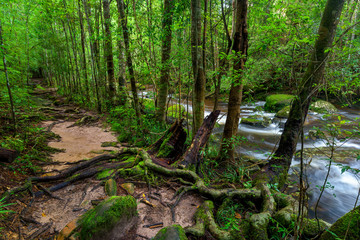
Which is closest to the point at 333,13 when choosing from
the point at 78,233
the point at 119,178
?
the point at 119,178

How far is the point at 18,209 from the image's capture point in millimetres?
3145

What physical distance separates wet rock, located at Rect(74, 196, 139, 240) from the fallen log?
9.81 feet

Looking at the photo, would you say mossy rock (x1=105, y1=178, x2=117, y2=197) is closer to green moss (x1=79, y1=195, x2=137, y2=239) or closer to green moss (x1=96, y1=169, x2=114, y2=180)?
green moss (x1=96, y1=169, x2=114, y2=180)

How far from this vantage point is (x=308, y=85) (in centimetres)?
488

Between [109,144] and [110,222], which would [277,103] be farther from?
[110,222]

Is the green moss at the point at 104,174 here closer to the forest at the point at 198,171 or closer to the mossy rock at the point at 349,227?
the forest at the point at 198,171

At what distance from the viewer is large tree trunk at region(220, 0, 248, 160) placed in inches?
180

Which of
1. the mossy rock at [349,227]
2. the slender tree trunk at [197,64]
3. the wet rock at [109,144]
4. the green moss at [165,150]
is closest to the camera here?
the mossy rock at [349,227]

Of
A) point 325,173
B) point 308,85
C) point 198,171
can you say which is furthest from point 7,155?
point 325,173

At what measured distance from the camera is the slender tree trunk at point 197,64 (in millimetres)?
5012

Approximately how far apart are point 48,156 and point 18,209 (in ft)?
8.41

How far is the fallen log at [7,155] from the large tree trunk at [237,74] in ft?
18.4

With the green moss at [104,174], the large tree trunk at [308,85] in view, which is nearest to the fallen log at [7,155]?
the green moss at [104,174]

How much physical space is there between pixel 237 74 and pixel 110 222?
4.08 meters
